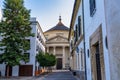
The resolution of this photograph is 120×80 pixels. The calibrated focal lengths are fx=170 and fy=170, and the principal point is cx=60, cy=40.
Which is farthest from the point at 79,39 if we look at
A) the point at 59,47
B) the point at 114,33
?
the point at 59,47

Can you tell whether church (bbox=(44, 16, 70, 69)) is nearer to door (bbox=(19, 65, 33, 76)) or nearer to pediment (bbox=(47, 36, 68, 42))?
pediment (bbox=(47, 36, 68, 42))

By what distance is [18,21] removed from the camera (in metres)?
20.6

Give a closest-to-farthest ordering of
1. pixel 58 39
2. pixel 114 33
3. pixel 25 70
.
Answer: pixel 114 33, pixel 25 70, pixel 58 39

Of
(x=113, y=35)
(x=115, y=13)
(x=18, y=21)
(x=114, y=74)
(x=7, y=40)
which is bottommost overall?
(x=114, y=74)

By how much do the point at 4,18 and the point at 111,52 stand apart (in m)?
21.2

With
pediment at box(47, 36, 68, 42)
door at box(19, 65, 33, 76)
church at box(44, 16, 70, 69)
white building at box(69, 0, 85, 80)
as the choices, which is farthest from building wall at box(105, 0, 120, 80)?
pediment at box(47, 36, 68, 42)

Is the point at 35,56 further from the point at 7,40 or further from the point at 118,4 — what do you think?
the point at 118,4

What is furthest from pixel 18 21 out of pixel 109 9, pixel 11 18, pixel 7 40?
pixel 109 9

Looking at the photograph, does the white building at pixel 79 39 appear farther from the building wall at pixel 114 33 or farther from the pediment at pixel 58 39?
the pediment at pixel 58 39

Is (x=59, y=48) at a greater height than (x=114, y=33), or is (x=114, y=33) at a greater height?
(x=59, y=48)

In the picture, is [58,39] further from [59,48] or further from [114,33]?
[114,33]

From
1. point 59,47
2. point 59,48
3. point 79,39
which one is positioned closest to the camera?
point 79,39

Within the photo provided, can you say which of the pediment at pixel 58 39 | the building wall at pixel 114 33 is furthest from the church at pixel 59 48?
the building wall at pixel 114 33

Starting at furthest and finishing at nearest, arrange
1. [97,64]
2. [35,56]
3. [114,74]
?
[35,56], [97,64], [114,74]
